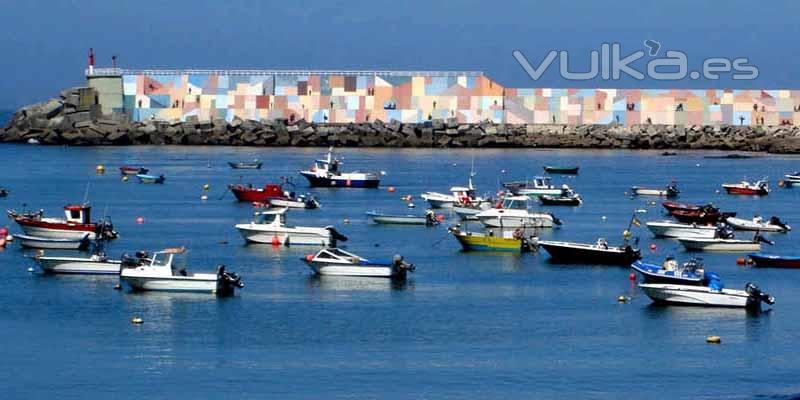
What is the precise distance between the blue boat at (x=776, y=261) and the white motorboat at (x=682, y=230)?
3590 millimetres

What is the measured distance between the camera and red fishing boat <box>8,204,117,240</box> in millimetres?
35062

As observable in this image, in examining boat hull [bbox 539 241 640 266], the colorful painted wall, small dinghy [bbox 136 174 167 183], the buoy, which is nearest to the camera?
the buoy

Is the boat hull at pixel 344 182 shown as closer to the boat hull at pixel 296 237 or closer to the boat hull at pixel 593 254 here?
the boat hull at pixel 296 237

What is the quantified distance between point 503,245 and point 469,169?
127 ft

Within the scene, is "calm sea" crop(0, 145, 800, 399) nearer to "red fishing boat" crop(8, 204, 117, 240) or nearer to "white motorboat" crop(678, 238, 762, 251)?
"white motorboat" crop(678, 238, 762, 251)

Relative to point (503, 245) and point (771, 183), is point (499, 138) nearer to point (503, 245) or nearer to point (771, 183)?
point (771, 183)

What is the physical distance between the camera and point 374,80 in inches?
3846

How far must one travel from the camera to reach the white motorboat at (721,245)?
116 ft

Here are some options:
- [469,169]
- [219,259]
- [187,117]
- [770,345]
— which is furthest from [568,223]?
[187,117]

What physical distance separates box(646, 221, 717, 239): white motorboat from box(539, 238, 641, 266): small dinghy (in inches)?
187

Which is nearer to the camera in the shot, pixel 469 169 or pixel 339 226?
pixel 339 226

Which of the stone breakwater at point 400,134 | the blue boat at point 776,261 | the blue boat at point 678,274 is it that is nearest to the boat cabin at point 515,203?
the blue boat at point 776,261

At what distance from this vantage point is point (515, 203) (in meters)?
44.2

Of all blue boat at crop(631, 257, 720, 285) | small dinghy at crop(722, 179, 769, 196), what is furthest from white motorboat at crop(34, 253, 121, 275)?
small dinghy at crop(722, 179, 769, 196)
